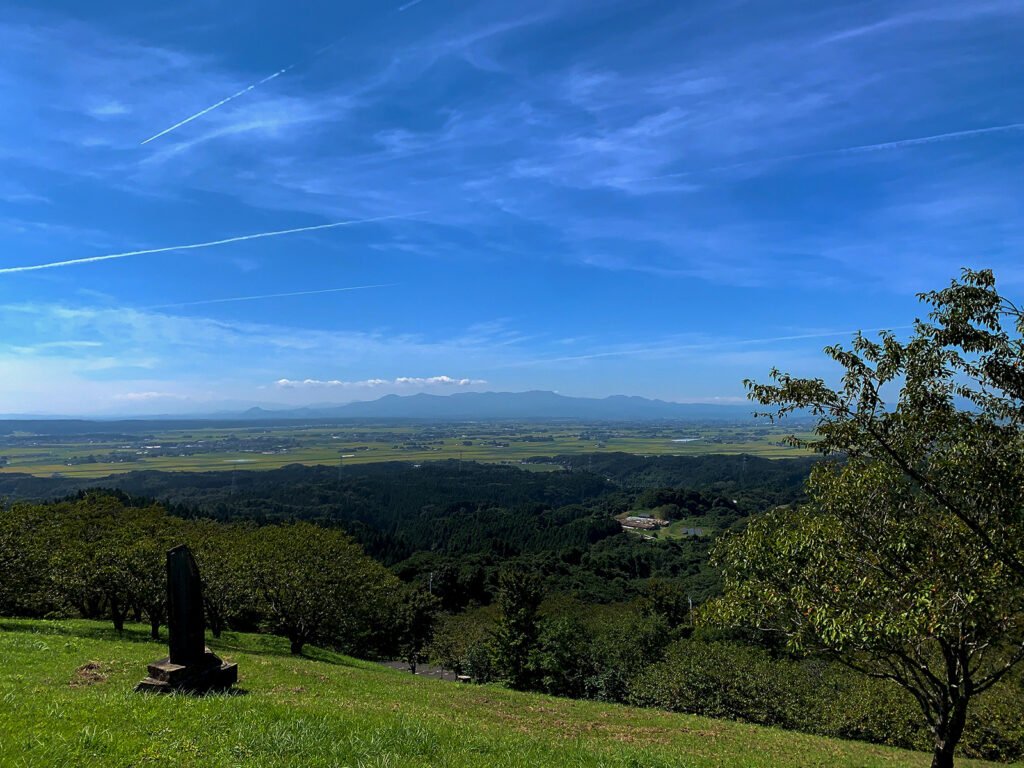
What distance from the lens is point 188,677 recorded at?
9383 millimetres

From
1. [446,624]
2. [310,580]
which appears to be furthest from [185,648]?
[446,624]

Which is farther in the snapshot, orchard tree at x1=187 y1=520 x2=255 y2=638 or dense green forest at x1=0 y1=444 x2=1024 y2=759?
orchard tree at x1=187 y1=520 x2=255 y2=638

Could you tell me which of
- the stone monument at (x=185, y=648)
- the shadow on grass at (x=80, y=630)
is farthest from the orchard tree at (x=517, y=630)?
the stone monument at (x=185, y=648)

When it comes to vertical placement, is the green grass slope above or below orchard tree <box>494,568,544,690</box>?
above

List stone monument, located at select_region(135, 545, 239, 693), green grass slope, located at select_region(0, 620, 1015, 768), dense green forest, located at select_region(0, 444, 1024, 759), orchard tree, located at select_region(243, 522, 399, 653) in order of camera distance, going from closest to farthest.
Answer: green grass slope, located at select_region(0, 620, 1015, 768), stone monument, located at select_region(135, 545, 239, 693), dense green forest, located at select_region(0, 444, 1024, 759), orchard tree, located at select_region(243, 522, 399, 653)

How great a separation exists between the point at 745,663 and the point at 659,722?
11.2m

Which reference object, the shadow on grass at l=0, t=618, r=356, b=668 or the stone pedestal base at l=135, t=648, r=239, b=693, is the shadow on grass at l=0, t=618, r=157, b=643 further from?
the stone pedestal base at l=135, t=648, r=239, b=693

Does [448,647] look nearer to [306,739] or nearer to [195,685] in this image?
[195,685]

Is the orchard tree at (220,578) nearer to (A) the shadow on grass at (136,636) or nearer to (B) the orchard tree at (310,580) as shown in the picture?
(B) the orchard tree at (310,580)

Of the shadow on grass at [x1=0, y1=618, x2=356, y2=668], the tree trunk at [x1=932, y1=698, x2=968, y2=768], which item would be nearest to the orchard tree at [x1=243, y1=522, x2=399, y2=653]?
the shadow on grass at [x1=0, y1=618, x2=356, y2=668]

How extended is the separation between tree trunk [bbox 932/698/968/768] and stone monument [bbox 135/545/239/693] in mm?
13116

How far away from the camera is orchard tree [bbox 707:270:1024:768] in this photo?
7703 millimetres

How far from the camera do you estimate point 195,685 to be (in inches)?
371

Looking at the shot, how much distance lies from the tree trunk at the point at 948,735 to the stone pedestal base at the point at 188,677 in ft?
42.9
